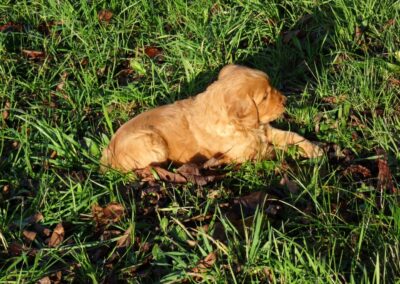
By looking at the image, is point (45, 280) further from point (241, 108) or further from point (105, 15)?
point (105, 15)

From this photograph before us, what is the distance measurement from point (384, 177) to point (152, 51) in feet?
9.35

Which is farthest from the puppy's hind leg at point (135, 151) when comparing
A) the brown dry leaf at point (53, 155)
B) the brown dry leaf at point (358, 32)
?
the brown dry leaf at point (358, 32)

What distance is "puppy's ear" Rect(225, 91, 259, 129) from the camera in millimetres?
4637

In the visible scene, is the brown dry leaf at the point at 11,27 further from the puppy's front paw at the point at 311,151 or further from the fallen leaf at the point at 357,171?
the fallen leaf at the point at 357,171

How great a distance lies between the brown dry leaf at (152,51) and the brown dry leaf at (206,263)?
298 cm

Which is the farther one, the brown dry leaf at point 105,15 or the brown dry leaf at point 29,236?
the brown dry leaf at point 105,15

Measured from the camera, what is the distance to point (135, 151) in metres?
4.89

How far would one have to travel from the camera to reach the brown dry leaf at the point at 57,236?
4.12m

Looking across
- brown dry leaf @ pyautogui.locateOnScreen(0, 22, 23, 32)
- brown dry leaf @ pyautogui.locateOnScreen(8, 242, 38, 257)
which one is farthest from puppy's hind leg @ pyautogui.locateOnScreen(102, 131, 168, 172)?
brown dry leaf @ pyautogui.locateOnScreen(0, 22, 23, 32)

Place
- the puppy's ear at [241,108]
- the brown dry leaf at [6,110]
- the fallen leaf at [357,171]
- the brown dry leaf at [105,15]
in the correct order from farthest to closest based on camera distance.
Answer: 1. the brown dry leaf at [105,15]
2. the brown dry leaf at [6,110]
3. the puppy's ear at [241,108]
4. the fallen leaf at [357,171]

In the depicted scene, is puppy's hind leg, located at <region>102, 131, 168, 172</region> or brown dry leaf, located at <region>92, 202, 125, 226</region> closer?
brown dry leaf, located at <region>92, 202, 125, 226</region>

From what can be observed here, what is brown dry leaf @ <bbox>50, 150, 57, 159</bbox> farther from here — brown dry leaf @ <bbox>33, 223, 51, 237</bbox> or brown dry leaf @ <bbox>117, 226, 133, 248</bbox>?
brown dry leaf @ <bbox>117, 226, 133, 248</bbox>

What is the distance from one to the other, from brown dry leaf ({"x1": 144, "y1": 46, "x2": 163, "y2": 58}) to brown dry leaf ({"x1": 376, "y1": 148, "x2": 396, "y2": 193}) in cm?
262

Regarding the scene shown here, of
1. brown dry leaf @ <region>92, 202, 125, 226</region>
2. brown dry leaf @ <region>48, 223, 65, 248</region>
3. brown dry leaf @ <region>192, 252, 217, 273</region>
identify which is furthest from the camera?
brown dry leaf @ <region>92, 202, 125, 226</region>
